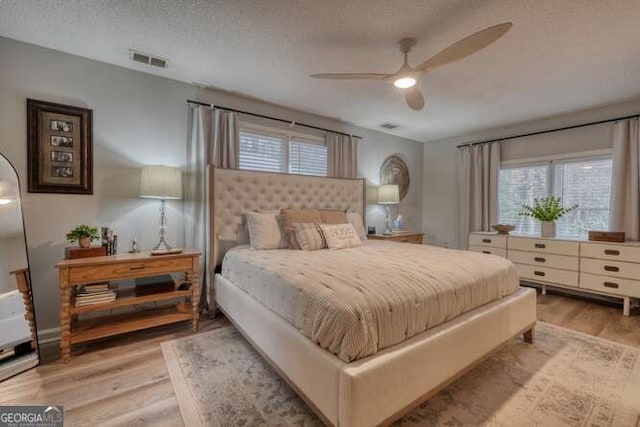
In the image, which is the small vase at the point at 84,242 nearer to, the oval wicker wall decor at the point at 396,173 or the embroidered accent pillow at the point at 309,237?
the embroidered accent pillow at the point at 309,237

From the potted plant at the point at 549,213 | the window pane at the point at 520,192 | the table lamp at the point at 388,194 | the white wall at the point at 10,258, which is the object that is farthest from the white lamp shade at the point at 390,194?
the white wall at the point at 10,258

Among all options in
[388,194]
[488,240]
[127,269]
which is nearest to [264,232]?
[127,269]

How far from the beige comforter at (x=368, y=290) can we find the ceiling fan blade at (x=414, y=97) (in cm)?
138

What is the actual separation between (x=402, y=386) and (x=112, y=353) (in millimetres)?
2212

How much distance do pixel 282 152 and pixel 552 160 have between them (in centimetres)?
393

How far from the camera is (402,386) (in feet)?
4.37

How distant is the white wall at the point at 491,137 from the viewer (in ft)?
12.0

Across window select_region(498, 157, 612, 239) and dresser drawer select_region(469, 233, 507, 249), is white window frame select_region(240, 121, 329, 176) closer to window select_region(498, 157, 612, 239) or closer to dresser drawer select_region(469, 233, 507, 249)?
dresser drawer select_region(469, 233, 507, 249)

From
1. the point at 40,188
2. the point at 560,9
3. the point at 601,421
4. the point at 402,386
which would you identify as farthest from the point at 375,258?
the point at 40,188

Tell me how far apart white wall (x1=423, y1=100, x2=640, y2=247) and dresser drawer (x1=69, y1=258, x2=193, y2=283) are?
4509 mm

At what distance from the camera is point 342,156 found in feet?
14.0

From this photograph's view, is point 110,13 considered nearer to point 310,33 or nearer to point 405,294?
point 310,33

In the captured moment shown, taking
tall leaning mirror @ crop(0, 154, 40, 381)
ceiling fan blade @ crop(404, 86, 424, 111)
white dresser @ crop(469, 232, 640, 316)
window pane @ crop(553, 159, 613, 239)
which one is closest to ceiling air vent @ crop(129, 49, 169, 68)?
tall leaning mirror @ crop(0, 154, 40, 381)

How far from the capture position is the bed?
1244 millimetres
